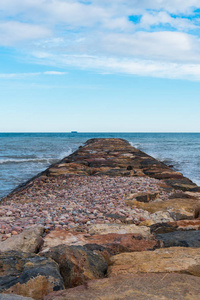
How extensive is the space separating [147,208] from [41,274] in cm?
281

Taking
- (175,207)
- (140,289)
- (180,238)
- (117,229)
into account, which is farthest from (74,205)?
(140,289)

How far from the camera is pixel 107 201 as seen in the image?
5.12 metres

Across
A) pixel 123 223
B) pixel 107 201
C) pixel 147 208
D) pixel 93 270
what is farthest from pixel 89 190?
pixel 93 270

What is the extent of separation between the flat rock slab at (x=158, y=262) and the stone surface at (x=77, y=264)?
12 cm

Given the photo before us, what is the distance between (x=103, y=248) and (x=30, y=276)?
0.92 metres

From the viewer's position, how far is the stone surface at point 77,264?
7.80 feet

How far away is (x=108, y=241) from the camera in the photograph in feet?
10.1

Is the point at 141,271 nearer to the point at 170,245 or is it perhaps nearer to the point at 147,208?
the point at 170,245

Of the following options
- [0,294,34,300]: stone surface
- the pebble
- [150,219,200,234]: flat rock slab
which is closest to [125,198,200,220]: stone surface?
the pebble

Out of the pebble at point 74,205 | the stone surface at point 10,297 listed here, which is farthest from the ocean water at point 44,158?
the stone surface at point 10,297

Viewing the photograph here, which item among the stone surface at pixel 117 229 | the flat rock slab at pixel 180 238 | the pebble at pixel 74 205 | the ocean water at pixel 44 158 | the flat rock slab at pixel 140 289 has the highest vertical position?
the flat rock slab at pixel 140 289

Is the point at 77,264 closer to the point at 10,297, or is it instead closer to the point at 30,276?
the point at 30,276

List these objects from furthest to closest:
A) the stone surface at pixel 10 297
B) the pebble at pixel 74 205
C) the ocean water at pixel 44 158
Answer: the ocean water at pixel 44 158 < the pebble at pixel 74 205 < the stone surface at pixel 10 297

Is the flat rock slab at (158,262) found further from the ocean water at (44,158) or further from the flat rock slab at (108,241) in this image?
the ocean water at (44,158)
